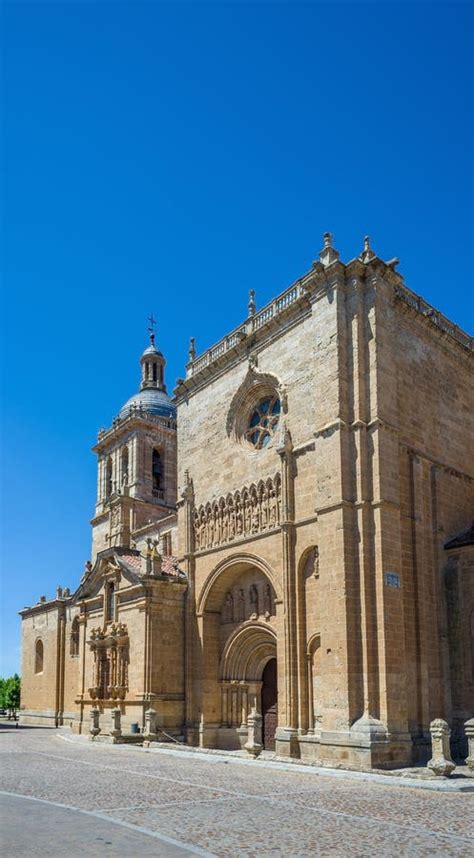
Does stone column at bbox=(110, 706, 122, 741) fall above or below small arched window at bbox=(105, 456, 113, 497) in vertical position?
below

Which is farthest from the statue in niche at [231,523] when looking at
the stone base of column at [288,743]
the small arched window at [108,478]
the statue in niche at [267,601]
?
the small arched window at [108,478]

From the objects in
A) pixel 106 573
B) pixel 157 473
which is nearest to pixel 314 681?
pixel 106 573

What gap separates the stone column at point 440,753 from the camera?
1584 cm

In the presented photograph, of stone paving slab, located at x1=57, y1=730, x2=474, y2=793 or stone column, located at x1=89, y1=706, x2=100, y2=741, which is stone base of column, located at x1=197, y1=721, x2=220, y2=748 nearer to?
stone paving slab, located at x1=57, y1=730, x2=474, y2=793

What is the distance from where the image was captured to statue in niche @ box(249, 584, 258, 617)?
25.2 m

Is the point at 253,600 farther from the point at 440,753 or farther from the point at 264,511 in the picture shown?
the point at 440,753

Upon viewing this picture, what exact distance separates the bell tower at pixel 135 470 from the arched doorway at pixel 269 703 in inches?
601

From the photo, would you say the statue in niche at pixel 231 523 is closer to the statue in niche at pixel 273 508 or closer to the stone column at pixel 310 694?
the statue in niche at pixel 273 508

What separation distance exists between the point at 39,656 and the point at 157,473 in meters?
11.9

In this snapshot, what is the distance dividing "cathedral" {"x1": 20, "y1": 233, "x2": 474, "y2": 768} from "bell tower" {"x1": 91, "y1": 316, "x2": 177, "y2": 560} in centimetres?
1132

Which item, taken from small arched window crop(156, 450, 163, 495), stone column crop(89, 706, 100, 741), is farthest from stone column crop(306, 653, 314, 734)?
small arched window crop(156, 450, 163, 495)

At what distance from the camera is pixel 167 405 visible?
48156 millimetres

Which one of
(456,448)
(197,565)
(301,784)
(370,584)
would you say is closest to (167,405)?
(197,565)

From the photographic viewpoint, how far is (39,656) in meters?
43.9
